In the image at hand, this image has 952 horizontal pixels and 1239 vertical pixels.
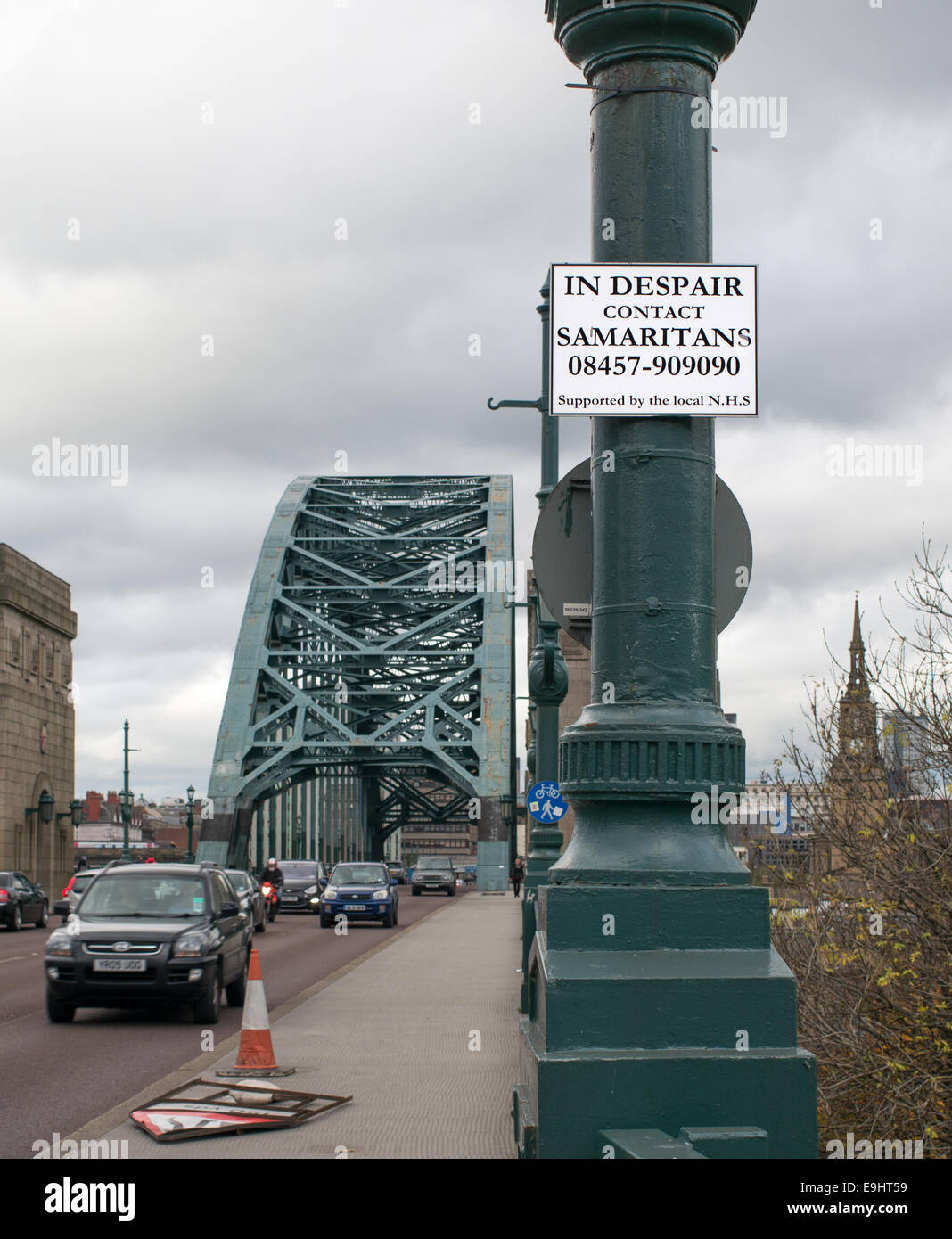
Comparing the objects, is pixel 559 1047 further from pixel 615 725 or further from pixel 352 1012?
pixel 352 1012

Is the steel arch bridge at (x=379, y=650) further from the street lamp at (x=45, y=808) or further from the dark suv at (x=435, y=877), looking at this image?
the street lamp at (x=45, y=808)

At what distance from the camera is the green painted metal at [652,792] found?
13.6 feet

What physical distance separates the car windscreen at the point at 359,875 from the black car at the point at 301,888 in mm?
7587

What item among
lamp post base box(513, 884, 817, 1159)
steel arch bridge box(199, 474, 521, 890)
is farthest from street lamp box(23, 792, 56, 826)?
lamp post base box(513, 884, 817, 1159)

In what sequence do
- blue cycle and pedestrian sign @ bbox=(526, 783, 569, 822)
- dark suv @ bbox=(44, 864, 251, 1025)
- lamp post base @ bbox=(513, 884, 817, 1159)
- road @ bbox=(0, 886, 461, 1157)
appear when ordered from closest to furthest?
lamp post base @ bbox=(513, 884, 817, 1159) → road @ bbox=(0, 886, 461, 1157) → dark suv @ bbox=(44, 864, 251, 1025) → blue cycle and pedestrian sign @ bbox=(526, 783, 569, 822)

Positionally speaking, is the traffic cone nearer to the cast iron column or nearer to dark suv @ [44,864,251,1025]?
the cast iron column

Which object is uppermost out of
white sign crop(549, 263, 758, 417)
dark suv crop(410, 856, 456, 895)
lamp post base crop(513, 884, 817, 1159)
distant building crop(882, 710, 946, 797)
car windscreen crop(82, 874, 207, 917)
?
white sign crop(549, 263, 758, 417)

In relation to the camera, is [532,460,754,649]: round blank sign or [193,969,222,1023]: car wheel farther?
[193,969,222,1023]: car wheel

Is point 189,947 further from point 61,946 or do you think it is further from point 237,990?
point 237,990

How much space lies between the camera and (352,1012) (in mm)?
15148

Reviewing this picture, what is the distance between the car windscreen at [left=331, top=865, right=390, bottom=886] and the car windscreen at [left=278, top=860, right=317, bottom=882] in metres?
8.65

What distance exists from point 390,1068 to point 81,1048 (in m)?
3.25

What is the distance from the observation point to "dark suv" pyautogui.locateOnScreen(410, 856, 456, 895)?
61.2 m

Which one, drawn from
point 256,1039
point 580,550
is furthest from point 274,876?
point 580,550
